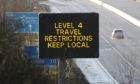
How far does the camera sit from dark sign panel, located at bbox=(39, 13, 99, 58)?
10.6 metres

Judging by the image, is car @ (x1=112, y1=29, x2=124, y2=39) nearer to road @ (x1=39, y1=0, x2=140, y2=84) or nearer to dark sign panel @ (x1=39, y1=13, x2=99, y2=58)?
road @ (x1=39, y1=0, x2=140, y2=84)

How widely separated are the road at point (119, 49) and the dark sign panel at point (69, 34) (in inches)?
214

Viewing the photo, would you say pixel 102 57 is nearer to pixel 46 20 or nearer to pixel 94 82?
pixel 94 82

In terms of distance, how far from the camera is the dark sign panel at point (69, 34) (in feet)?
34.7

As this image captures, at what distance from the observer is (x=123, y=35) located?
44.8 meters

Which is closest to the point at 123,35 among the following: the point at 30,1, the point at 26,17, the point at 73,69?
the point at 30,1

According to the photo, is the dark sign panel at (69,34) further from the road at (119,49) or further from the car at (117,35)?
the car at (117,35)

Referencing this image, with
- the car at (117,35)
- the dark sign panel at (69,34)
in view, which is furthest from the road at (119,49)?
the dark sign panel at (69,34)

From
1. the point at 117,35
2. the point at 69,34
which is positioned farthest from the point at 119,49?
the point at 69,34

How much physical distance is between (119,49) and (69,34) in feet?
89.8

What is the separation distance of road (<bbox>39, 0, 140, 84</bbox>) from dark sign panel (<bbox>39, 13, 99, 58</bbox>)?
5432 mm

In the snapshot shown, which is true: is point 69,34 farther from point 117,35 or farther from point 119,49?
point 117,35

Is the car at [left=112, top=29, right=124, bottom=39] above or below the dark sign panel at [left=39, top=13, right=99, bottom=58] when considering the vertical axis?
below

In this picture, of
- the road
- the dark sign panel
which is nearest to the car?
the road
